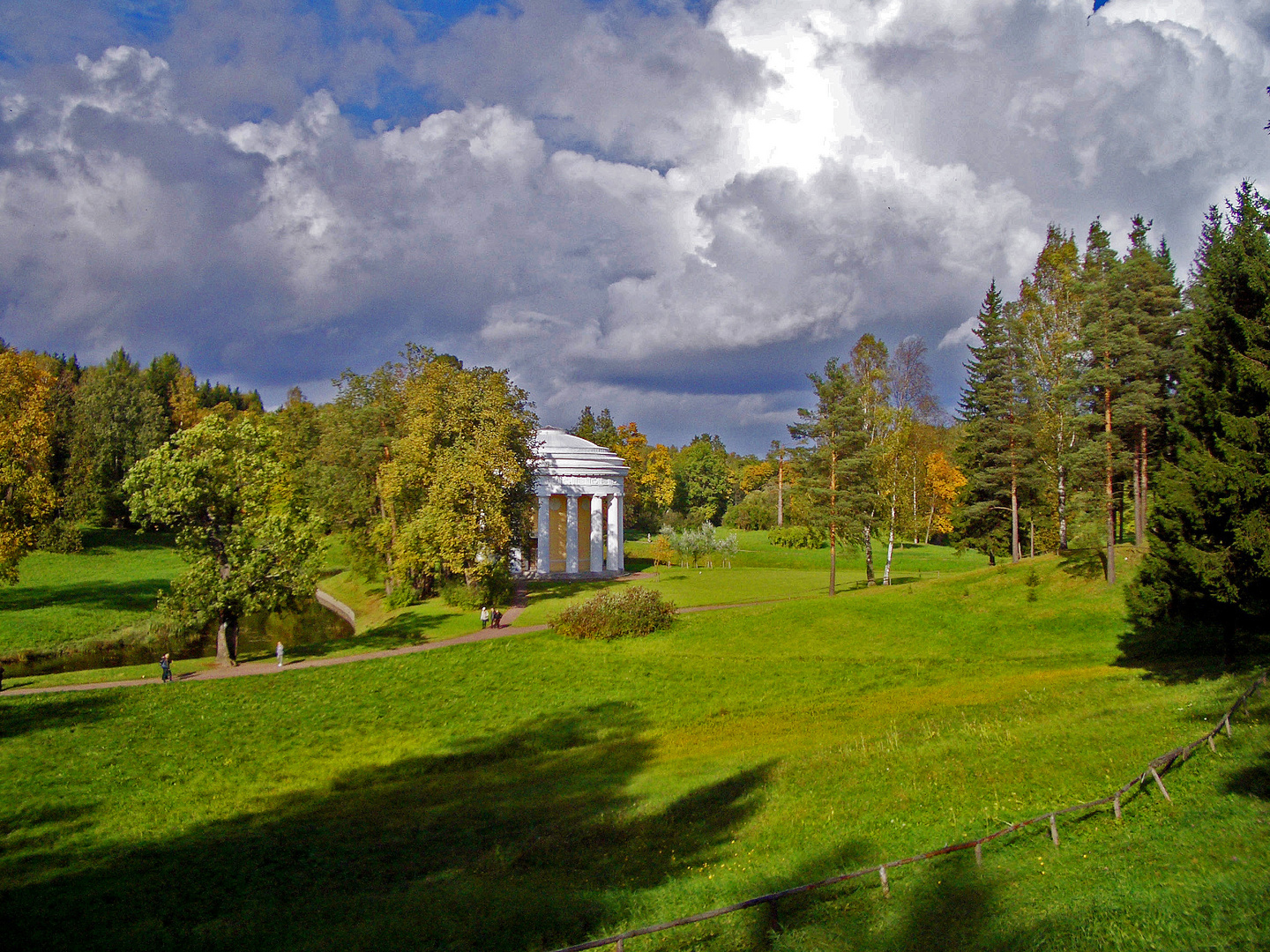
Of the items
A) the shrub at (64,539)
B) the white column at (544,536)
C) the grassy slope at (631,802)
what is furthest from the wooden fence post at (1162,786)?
the shrub at (64,539)

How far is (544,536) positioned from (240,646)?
21.5 meters

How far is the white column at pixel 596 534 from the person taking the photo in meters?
55.8

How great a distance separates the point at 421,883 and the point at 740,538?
A: 78.7 meters

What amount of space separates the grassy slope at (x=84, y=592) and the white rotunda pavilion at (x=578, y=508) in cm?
2416

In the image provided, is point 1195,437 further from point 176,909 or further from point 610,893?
point 176,909

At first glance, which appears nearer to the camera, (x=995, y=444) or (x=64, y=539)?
(x=995, y=444)

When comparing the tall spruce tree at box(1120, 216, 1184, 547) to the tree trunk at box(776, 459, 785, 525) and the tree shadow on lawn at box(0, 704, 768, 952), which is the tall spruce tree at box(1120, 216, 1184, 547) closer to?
the tree shadow on lawn at box(0, 704, 768, 952)

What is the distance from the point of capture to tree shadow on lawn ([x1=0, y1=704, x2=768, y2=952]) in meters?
11.1

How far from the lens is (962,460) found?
44688mm

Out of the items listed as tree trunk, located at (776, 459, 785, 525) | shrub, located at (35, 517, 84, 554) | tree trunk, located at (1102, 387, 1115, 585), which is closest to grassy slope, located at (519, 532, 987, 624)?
tree trunk, located at (1102, 387, 1115, 585)

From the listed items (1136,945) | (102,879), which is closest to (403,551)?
(102,879)

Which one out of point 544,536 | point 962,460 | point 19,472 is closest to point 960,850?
point 962,460

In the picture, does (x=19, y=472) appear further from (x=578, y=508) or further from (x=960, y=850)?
(x=960, y=850)

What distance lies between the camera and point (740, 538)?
89.9 m
